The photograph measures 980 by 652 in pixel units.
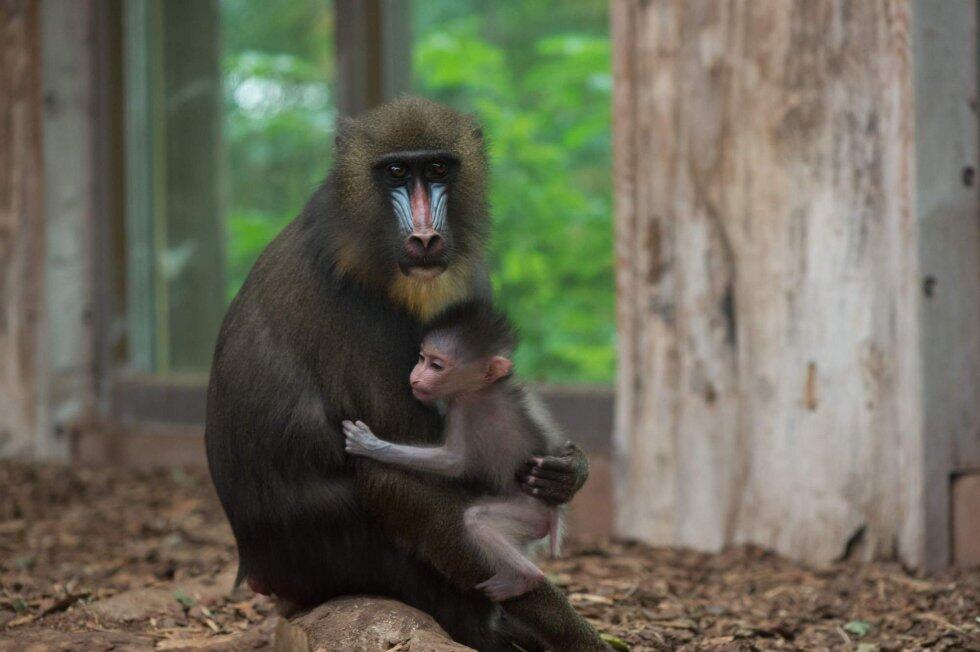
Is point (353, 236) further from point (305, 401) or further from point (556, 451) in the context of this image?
point (556, 451)

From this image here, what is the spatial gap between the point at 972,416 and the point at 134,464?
464 cm

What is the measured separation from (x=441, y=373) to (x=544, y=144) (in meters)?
4.94

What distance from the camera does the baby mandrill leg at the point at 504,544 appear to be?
317cm

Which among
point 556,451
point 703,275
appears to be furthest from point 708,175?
point 556,451

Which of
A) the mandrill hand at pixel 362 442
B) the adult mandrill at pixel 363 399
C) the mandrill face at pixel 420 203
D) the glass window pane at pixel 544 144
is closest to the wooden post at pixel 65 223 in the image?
the glass window pane at pixel 544 144

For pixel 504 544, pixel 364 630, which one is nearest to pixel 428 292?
pixel 504 544

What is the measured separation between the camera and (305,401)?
128 inches

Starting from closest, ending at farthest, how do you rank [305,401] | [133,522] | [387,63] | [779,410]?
[305,401] < [779,410] < [133,522] < [387,63]

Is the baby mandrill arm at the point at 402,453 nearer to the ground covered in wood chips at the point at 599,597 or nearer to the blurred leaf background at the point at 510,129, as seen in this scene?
the ground covered in wood chips at the point at 599,597

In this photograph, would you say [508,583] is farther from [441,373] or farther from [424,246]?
[424,246]

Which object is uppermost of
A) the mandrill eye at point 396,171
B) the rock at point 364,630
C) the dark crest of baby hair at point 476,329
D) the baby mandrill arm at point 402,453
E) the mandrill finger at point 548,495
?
the mandrill eye at point 396,171

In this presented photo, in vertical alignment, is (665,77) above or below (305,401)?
above

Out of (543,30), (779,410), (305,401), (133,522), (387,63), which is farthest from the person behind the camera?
(543,30)

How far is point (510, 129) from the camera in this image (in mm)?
7965
